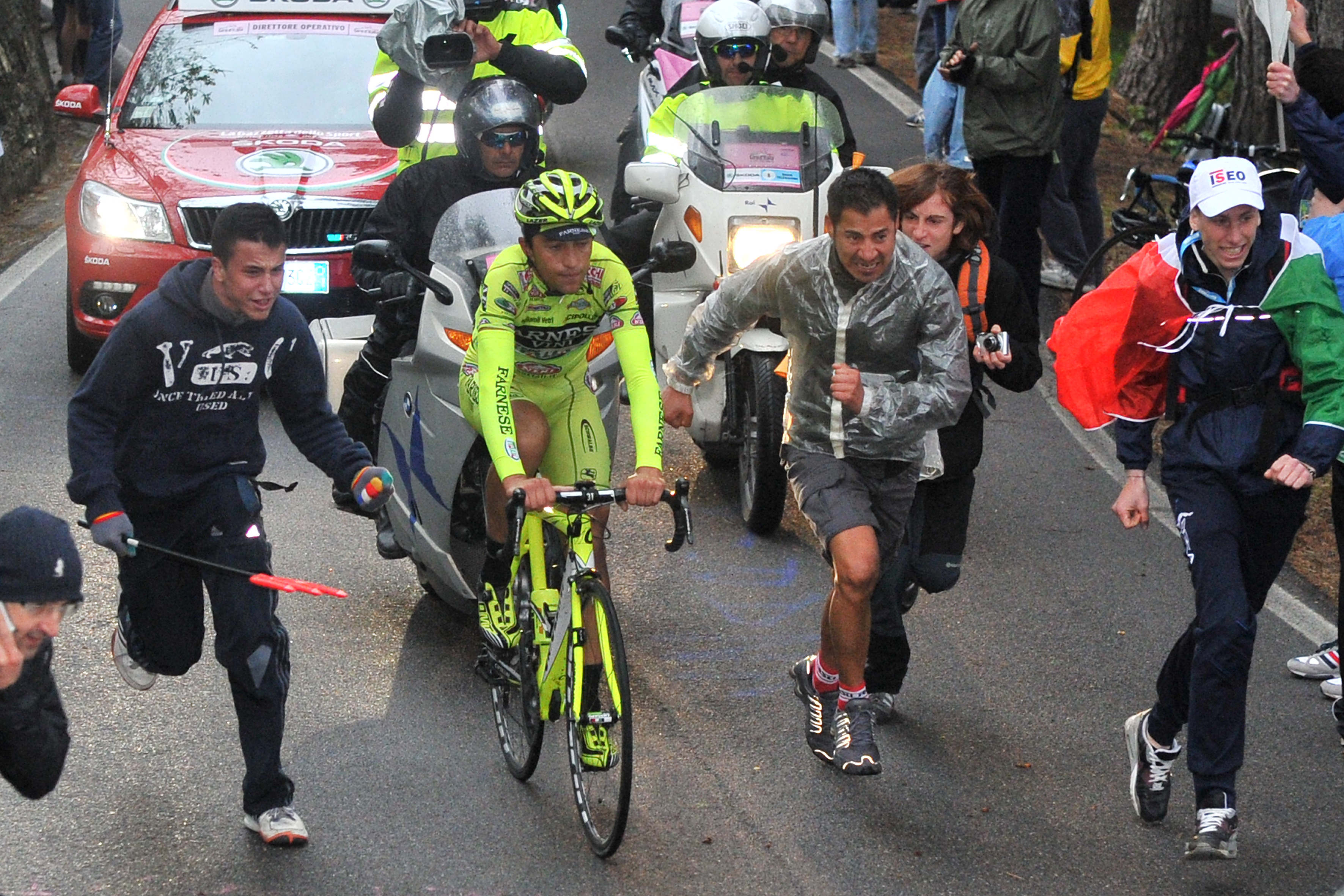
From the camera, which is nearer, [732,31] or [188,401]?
[188,401]

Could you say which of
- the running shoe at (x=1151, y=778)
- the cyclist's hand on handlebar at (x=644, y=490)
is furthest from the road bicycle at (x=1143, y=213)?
the cyclist's hand on handlebar at (x=644, y=490)

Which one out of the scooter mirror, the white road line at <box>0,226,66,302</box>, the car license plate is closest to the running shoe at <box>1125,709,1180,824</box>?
the scooter mirror

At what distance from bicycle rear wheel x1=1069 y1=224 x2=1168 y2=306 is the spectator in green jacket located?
0.84m

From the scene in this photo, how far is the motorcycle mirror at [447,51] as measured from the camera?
8180 millimetres

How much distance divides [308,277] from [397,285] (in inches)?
128

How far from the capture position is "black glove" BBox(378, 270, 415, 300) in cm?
691

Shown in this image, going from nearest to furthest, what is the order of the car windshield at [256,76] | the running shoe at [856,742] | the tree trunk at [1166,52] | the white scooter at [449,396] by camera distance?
the running shoe at [856,742] → the white scooter at [449,396] → the car windshield at [256,76] → the tree trunk at [1166,52]

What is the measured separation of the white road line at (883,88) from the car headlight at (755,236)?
8208mm

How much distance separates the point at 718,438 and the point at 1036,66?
337 centimetres

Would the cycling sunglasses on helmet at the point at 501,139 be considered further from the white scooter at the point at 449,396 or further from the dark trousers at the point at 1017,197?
the dark trousers at the point at 1017,197

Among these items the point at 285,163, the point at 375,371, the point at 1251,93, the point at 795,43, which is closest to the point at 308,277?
the point at 285,163

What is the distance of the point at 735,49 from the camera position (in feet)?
29.6

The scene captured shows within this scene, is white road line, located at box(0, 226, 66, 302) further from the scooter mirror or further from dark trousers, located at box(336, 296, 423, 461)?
the scooter mirror

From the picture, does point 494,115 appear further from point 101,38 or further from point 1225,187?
point 101,38
